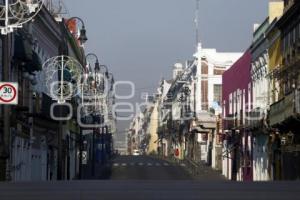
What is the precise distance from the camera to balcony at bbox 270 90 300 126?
4102 cm

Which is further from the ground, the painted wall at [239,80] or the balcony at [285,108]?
the painted wall at [239,80]

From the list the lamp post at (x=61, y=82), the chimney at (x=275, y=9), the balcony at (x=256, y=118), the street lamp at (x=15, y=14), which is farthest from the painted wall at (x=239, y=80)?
the street lamp at (x=15, y=14)

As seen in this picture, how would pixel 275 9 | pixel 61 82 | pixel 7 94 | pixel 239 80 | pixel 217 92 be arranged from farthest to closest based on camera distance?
pixel 217 92 → pixel 239 80 → pixel 275 9 → pixel 61 82 → pixel 7 94

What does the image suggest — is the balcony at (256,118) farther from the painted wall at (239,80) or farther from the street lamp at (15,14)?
the street lamp at (15,14)

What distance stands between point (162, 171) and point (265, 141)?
2574 centimetres

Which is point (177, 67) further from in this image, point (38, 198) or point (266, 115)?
point (38, 198)

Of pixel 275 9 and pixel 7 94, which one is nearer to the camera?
pixel 7 94

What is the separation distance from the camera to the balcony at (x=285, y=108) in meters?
41.0

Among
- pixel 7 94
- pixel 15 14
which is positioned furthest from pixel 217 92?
pixel 7 94

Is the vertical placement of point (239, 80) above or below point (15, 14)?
above

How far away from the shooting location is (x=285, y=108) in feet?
145

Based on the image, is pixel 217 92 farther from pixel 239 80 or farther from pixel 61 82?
pixel 61 82

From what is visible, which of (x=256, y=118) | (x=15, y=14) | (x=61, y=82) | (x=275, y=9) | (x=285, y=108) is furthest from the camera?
(x=256, y=118)

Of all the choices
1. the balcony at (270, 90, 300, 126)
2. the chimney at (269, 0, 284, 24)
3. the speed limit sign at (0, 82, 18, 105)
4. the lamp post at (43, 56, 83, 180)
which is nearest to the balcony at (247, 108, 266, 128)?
the balcony at (270, 90, 300, 126)
